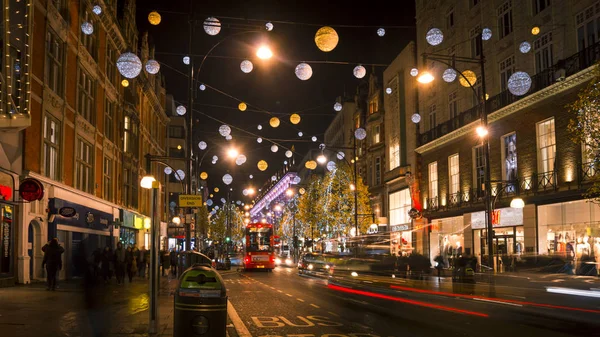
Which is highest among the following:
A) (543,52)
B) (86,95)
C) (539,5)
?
(539,5)

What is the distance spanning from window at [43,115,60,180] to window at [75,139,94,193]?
325 cm

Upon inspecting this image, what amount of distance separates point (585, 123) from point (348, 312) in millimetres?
10598

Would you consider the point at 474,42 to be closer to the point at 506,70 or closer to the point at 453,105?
the point at 453,105

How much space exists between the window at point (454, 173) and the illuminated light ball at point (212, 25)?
25.9 meters

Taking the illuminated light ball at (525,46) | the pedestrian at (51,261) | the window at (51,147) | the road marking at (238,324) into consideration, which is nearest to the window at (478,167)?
the illuminated light ball at (525,46)

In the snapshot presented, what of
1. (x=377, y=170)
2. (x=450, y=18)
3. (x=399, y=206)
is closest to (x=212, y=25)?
(x=450, y=18)

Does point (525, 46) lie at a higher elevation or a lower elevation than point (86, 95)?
higher

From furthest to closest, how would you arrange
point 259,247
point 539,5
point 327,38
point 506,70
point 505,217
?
point 259,247
point 506,70
point 505,217
point 539,5
point 327,38

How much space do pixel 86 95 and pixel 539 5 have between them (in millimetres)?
24593

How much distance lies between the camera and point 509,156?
116ft

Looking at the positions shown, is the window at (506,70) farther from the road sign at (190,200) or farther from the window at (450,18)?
the road sign at (190,200)

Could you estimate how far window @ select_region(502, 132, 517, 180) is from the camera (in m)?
34.7

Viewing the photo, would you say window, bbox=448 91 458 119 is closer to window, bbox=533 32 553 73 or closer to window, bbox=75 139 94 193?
window, bbox=533 32 553 73

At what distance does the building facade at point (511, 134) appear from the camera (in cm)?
2867
